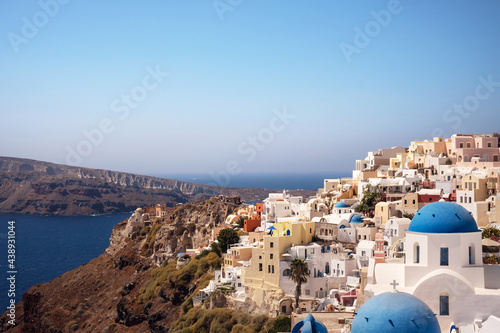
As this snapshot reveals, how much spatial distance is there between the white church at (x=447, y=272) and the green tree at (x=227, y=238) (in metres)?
24.5

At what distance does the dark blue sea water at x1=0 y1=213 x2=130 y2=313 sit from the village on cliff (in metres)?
37.7

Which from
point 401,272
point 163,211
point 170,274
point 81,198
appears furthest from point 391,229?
point 81,198

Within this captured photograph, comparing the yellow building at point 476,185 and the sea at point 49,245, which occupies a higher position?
the yellow building at point 476,185

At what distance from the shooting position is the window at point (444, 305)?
2005 centimetres

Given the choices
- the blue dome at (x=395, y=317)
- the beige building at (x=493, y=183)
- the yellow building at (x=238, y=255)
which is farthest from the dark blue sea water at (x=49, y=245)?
the blue dome at (x=395, y=317)

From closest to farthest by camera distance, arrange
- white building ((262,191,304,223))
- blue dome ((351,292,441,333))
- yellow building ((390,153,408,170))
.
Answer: blue dome ((351,292,441,333)), white building ((262,191,304,223)), yellow building ((390,153,408,170))

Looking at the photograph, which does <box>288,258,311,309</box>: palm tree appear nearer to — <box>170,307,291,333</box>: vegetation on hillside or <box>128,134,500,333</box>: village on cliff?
<box>128,134,500,333</box>: village on cliff

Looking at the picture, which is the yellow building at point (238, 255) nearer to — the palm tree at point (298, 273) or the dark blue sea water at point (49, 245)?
the palm tree at point (298, 273)

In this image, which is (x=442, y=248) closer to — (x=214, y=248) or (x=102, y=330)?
(x=214, y=248)

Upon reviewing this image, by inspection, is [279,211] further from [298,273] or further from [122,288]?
[122,288]

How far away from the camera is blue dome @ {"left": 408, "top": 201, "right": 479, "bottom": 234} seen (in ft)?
68.3

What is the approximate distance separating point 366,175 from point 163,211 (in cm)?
3412

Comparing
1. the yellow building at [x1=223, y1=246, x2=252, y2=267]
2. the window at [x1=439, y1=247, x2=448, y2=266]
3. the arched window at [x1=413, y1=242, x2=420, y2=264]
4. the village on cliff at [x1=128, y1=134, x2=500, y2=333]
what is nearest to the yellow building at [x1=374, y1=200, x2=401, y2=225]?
the village on cliff at [x1=128, y1=134, x2=500, y2=333]

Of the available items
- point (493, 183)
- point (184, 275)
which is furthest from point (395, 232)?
point (184, 275)
